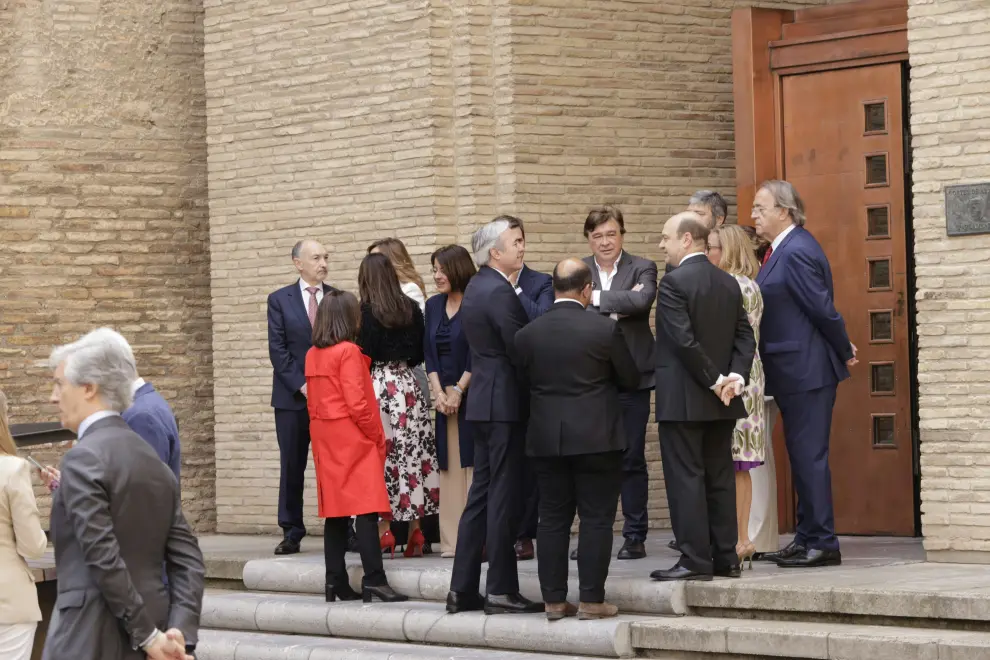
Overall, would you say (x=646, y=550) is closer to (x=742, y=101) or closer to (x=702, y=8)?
(x=742, y=101)

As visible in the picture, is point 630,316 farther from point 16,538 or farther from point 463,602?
point 16,538

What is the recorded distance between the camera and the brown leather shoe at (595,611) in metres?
7.82

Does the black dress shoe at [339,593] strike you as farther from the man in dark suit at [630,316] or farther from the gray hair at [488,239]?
the gray hair at [488,239]

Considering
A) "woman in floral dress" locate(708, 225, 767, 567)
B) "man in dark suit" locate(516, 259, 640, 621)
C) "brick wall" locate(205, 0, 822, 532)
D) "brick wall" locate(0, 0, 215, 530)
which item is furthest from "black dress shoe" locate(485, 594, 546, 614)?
"brick wall" locate(0, 0, 215, 530)

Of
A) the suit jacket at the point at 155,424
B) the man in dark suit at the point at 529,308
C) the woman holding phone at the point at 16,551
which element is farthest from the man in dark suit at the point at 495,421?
the woman holding phone at the point at 16,551

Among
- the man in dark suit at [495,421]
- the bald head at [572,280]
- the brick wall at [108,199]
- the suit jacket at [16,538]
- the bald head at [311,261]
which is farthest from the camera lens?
the brick wall at [108,199]

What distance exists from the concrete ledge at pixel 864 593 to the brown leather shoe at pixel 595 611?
367 mm

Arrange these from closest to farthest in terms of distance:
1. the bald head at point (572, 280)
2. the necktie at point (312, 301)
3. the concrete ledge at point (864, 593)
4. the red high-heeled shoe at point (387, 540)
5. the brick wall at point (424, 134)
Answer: the concrete ledge at point (864, 593) < the bald head at point (572, 280) < the red high-heeled shoe at point (387, 540) < the necktie at point (312, 301) < the brick wall at point (424, 134)

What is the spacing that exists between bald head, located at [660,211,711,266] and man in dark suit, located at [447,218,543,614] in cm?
71

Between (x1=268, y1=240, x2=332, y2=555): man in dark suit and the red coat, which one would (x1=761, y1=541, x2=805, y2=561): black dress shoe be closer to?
the red coat

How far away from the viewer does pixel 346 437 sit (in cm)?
875

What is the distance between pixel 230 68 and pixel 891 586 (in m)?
6.62

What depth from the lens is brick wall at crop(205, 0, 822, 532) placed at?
36.7 feet

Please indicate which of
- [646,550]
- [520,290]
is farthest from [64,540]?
[646,550]
